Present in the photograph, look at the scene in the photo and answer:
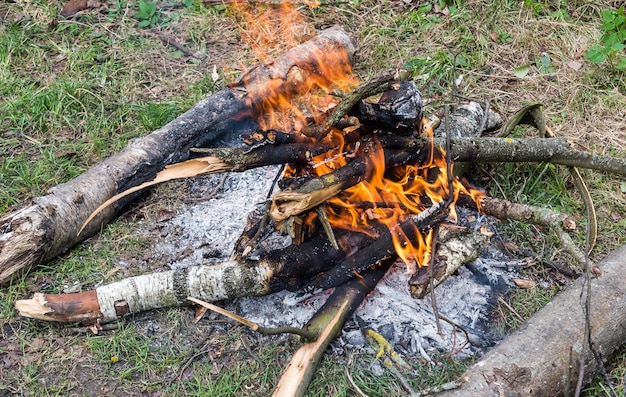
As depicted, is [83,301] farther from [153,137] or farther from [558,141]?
[558,141]

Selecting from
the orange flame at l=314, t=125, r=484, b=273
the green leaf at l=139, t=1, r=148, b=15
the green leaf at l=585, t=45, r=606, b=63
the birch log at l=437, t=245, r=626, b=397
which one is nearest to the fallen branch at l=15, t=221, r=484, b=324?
the orange flame at l=314, t=125, r=484, b=273

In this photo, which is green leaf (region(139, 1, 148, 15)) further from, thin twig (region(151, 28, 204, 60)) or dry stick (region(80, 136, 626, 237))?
dry stick (region(80, 136, 626, 237))

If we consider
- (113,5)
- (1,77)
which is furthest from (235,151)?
(113,5)

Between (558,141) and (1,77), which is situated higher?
(1,77)

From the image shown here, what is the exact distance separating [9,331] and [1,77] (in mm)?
2399

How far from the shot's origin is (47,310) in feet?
10.4

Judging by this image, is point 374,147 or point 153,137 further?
point 153,137

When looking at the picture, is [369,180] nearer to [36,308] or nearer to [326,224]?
[326,224]

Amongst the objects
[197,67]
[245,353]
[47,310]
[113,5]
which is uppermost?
[113,5]

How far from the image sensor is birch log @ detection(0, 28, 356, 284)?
3393 mm

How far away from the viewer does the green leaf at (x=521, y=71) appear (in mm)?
4891

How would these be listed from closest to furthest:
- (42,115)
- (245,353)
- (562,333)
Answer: (562,333), (245,353), (42,115)

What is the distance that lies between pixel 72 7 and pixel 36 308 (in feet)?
10.9

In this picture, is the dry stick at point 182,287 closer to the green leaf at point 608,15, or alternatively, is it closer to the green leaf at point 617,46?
the green leaf at point 617,46
